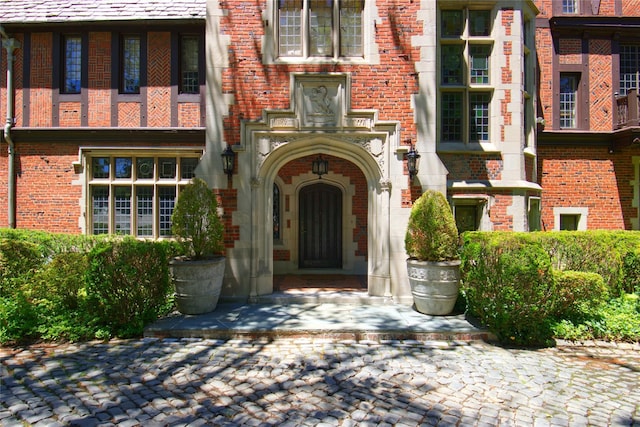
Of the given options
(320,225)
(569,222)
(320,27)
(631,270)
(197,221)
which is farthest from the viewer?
(320,225)

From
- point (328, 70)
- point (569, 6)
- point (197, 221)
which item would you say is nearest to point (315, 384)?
point (197, 221)

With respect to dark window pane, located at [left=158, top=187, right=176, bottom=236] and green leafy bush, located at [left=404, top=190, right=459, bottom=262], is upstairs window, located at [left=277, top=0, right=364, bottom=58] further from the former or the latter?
dark window pane, located at [left=158, top=187, right=176, bottom=236]

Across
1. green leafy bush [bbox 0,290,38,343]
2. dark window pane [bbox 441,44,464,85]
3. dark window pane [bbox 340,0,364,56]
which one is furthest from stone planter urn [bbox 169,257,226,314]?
dark window pane [bbox 441,44,464,85]

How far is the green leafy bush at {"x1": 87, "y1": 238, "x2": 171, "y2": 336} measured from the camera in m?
5.51

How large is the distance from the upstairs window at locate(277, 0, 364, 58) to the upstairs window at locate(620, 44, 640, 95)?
8.39 m

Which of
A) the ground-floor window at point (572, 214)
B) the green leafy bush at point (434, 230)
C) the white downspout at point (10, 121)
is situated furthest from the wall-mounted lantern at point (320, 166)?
the white downspout at point (10, 121)

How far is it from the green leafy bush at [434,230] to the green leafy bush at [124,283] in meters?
4.52

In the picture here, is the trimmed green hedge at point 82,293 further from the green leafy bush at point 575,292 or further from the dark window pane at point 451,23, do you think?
the dark window pane at point 451,23

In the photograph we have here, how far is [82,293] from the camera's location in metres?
6.30

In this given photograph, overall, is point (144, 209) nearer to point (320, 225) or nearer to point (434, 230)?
point (320, 225)

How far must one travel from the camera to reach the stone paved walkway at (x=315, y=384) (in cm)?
343

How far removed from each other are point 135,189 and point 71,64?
3.84m

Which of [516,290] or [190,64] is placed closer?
[516,290]

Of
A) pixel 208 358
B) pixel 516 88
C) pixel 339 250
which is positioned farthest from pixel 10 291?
pixel 516 88
